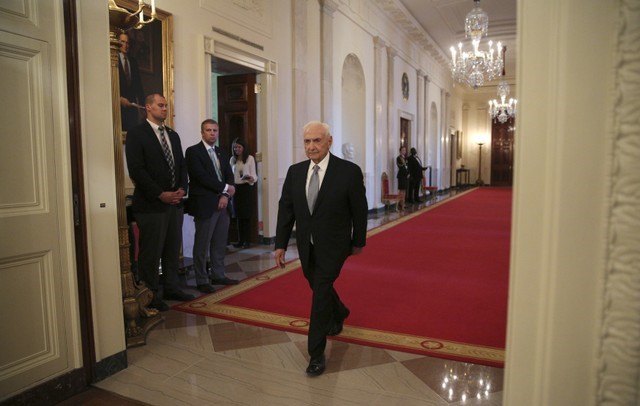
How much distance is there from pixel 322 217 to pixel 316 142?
0.45 metres

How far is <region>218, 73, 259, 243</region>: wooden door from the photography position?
6770 mm

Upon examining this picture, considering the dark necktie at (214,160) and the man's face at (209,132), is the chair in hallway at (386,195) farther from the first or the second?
the man's face at (209,132)

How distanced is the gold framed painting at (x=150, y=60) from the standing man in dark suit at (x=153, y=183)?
89 centimetres

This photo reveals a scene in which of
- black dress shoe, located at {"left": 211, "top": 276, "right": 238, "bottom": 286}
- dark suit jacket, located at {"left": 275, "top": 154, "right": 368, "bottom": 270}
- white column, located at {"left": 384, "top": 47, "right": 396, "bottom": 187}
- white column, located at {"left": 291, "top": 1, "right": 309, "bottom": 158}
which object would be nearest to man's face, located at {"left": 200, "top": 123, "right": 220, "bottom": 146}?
black dress shoe, located at {"left": 211, "top": 276, "right": 238, "bottom": 286}

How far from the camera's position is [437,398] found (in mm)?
2365

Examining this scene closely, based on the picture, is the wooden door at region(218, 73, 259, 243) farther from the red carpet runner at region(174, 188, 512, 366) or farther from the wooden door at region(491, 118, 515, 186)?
the wooden door at region(491, 118, 515, 186)

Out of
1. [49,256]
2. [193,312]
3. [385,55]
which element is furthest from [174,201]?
[385,55]

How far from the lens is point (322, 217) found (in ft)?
8.69

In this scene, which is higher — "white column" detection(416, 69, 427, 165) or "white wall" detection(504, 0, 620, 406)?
"white column" detection(416, 69, 427, 165)

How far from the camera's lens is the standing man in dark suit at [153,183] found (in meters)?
3.57

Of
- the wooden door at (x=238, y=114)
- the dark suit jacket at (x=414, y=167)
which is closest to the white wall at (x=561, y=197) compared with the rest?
the wooden door at (x=238, y=114)

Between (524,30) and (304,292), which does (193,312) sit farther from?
(524,30)

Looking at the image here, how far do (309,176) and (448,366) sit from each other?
4.79 feet

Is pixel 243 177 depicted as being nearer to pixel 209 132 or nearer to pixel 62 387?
pixel 209 132
